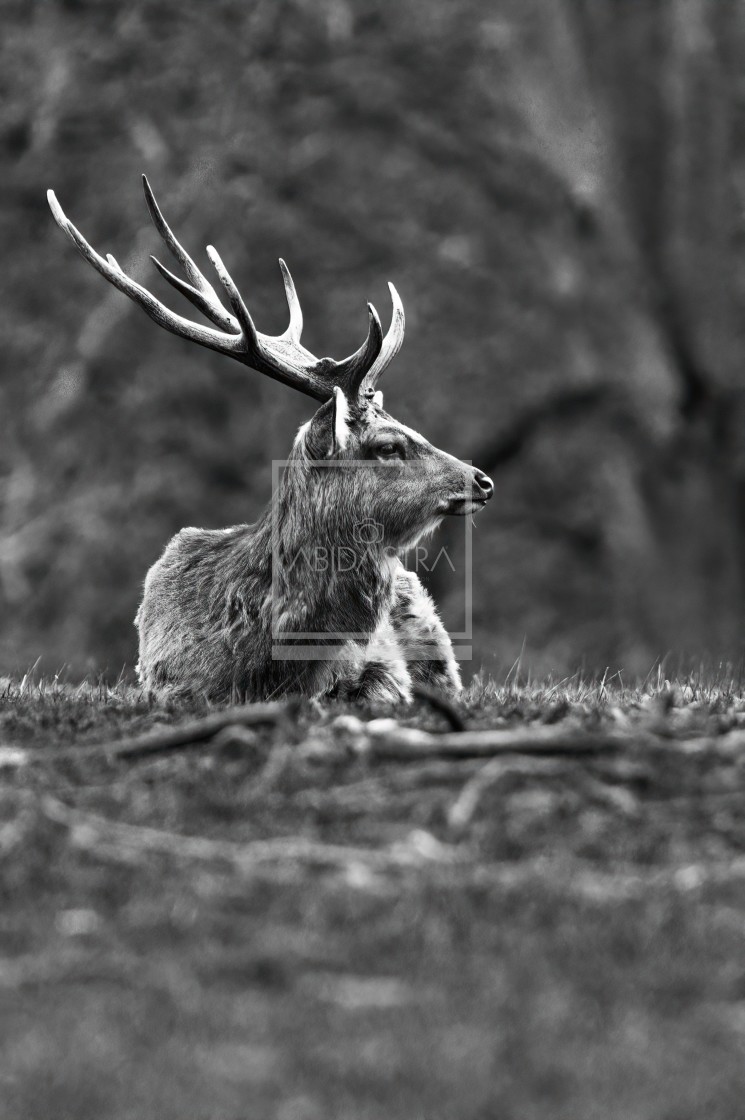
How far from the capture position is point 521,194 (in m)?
16.2

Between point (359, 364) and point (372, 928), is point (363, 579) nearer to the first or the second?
point (359, 364)

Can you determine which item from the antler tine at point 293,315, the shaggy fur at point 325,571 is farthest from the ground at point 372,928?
the antler tine at point 293,315

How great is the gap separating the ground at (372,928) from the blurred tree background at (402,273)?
10759mm

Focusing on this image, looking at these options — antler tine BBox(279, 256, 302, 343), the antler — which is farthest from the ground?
antler tine BBox(279, 256, 302, 343)

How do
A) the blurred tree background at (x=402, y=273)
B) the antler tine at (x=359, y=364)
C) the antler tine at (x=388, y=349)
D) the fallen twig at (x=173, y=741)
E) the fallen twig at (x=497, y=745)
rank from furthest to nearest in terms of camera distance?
1. the blurred tree background at (x=402, y=273)
2. the antler tine at (x=388, y=349)
3. the antler tine at (x=359, y=364)
4. the fallen twig at (x=173, y=741)
5. the fallen twig at (x=497, y=745)

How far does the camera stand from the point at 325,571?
7.06m

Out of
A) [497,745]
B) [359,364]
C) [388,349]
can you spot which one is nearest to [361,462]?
[359,364]

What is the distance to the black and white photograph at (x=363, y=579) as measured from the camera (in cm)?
292

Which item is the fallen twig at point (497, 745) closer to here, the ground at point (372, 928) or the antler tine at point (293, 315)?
the ground at point (372, 928)

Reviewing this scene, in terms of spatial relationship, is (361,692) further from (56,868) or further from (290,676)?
(56,868)

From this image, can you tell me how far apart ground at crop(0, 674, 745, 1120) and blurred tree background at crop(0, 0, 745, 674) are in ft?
35.3

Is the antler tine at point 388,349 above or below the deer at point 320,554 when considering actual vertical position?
above

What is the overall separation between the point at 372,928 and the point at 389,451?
13.5 ft

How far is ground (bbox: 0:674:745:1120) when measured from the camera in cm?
268
